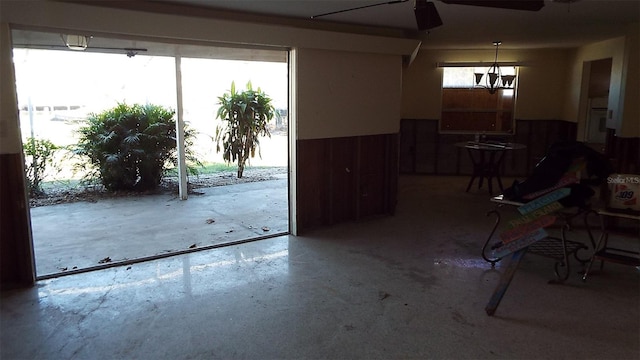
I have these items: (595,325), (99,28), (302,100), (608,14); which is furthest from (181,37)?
(608,14)

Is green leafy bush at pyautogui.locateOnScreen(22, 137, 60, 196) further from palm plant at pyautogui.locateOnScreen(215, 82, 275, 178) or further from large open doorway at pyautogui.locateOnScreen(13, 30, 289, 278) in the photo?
palm plant at pyautogui.locateOnScreen(215, 82, 275, 178)

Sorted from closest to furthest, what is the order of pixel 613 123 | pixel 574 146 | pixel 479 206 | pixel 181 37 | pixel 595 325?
pixel 595 325 → pixel 574 146 → pixel 181 37 → pixel 613 123 → pixel 479 206

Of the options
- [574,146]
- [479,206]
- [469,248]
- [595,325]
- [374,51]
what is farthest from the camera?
[479,206]

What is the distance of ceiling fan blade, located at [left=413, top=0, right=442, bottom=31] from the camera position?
104 inches

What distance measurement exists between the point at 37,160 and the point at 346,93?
484cm

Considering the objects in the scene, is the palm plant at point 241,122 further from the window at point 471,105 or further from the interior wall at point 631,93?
the interior wall at point 631,93

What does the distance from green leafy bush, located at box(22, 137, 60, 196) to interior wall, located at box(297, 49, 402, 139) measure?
4425mm

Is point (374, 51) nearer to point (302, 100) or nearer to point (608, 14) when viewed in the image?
point (302, 100)

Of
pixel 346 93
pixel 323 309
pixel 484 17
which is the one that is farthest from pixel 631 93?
pixel 323 309

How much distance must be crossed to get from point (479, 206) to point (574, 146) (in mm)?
2581

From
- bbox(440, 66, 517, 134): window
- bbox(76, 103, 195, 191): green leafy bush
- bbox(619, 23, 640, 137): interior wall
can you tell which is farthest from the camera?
bbox(440, 66, 517, 134): window

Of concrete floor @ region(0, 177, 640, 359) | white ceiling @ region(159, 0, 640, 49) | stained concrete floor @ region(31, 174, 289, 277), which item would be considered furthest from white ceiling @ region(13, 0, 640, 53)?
concrete floor @ region(0, 177, 640, 359)

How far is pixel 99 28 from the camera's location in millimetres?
3383

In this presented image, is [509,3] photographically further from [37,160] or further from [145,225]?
[37,160]
